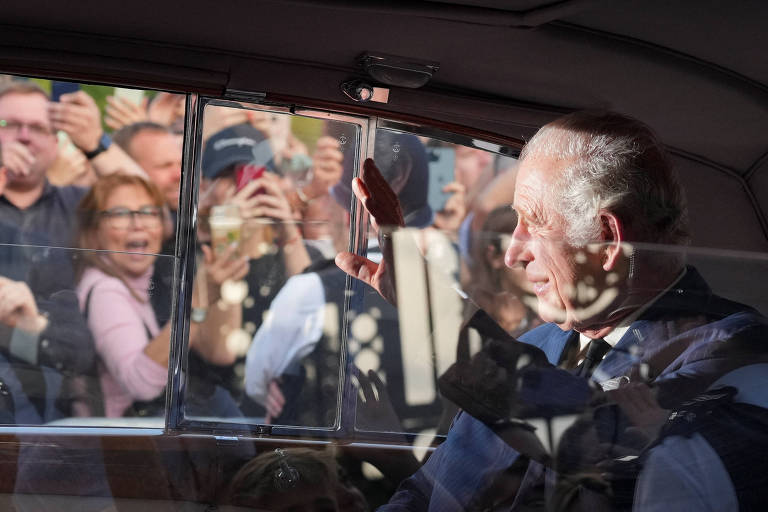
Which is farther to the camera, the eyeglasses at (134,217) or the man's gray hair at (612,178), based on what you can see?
the eyeglasses at (134,217)

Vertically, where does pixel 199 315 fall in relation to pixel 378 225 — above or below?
below

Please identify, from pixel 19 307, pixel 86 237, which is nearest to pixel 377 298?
pixel 86 237

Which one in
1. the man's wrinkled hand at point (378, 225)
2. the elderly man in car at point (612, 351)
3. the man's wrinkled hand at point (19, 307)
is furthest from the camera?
the man's wrinkled hand at point (19, 307)

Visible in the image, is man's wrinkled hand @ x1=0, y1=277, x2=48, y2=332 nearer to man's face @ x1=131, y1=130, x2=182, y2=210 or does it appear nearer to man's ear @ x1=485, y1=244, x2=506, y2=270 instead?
man's face @ x1=131, y1=130, x2=182, y2=210

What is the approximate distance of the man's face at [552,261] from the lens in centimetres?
127

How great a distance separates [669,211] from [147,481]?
3.47 ft

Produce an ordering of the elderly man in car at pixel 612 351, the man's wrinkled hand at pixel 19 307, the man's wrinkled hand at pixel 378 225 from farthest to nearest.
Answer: the man's wrinkled hand at pixel 19 307
the man's wrinkled hand at pixel 378 225
the elderly man in car at pixel 612 351

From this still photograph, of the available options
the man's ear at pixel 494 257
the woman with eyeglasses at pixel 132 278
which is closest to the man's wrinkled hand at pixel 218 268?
the woman with eyeglasses at pixel 132 278

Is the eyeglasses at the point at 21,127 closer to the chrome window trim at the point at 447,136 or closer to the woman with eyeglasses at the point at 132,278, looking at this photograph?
the woman with eyeglasses at the point at 132,278

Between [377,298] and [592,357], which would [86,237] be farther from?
[592,357]

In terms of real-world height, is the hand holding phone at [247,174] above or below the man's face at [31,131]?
below

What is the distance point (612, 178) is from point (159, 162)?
805 mm

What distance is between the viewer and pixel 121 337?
58.7 inches

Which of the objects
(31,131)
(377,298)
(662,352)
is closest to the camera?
(662,352)
